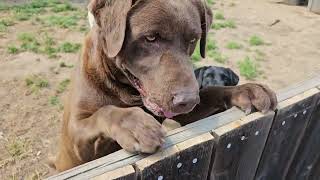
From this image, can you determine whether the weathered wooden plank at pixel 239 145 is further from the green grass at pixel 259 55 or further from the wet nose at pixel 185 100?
the green grass at pixel 259 55

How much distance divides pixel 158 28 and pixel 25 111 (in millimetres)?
2915

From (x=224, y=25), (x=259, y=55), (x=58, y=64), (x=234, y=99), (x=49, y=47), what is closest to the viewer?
(x=234, y=99)

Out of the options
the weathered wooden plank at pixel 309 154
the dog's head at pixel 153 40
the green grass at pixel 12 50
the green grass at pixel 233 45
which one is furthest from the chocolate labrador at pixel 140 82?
the green grass at pixel 233 45

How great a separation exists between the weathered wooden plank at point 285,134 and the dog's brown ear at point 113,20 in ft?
2.89

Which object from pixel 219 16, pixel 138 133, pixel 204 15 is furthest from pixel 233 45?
pixel 138 133

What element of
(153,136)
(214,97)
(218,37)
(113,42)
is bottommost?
(218,37)

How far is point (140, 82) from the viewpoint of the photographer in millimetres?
2418

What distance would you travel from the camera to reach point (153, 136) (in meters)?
1.95

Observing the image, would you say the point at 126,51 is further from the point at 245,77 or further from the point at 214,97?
the point at 245,77

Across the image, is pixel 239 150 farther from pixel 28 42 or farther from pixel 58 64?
pixel 28 42

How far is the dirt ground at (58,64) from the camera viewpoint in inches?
167

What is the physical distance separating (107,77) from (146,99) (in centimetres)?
33

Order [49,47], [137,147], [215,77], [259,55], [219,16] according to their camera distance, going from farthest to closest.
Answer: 1. [219,16]
2. [259,55]
3. [49,47]
4. [215,77]
5. [137,147]

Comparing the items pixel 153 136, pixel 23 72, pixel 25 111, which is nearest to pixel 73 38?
pixel 23 72
